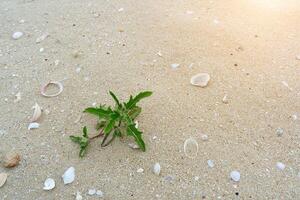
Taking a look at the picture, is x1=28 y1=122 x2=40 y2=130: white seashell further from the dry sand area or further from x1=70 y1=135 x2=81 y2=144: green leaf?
x1=70 y1=135 x2=81 y2=144: green leaf

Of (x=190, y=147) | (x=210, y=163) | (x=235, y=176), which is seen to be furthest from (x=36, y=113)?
(x=235, y=176)

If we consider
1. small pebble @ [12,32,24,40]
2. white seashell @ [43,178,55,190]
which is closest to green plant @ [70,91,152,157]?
white seashell @ [43,178,55,190]

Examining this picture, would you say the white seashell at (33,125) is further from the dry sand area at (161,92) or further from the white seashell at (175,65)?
the white seashell at (175,65)

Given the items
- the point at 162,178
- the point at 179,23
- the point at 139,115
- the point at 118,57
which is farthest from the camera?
the point at 179,23

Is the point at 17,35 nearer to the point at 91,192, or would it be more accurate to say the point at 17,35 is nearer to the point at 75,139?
the point at 75,139

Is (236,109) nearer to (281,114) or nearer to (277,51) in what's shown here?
(281,114)

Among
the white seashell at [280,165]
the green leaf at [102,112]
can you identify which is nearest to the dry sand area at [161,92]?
the white seashell at [280,165]

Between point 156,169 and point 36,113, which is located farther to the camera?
point 36,113

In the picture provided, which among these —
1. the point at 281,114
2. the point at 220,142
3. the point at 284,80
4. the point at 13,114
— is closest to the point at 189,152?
the point at 220,142
